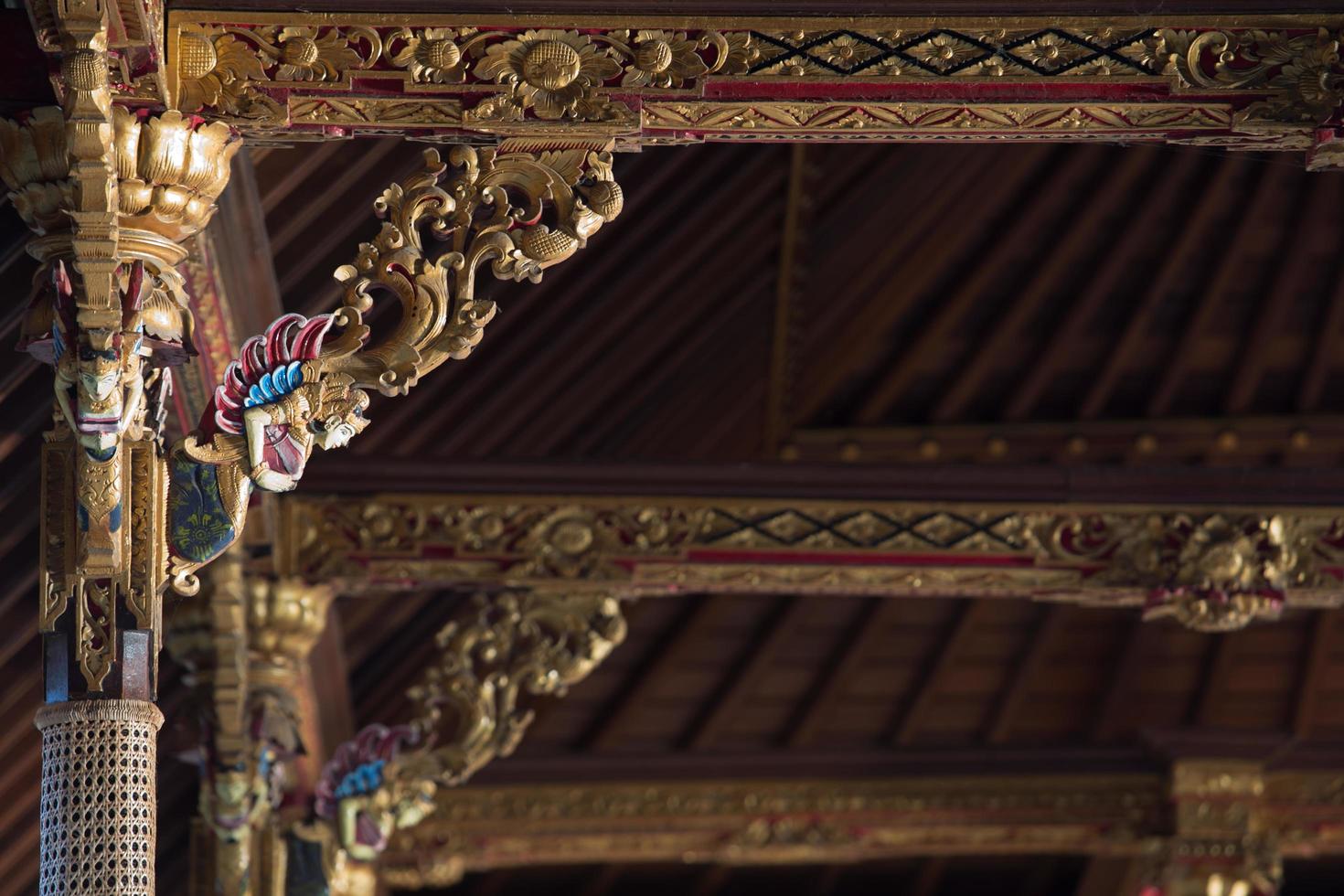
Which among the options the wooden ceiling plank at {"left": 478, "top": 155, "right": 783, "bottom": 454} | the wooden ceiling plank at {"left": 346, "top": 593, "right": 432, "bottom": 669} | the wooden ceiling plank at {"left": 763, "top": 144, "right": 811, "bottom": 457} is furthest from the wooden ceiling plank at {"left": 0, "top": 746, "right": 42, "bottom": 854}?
the wooden ceiling plank at {"left": 763, "top": 144, "right": 811, "bottom": 457}

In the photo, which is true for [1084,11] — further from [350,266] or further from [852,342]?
[852,342]

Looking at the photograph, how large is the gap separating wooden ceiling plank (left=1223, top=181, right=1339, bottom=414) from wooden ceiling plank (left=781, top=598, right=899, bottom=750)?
1.84 meters

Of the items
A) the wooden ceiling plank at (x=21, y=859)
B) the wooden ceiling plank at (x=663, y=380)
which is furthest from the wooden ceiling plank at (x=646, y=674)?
the wooden ceiling plank at (x=21, y=859)

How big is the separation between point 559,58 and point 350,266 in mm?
629

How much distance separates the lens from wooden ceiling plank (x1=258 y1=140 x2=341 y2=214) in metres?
7.25

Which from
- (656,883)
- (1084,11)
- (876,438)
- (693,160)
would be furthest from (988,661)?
(1084,11)

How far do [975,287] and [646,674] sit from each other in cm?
232

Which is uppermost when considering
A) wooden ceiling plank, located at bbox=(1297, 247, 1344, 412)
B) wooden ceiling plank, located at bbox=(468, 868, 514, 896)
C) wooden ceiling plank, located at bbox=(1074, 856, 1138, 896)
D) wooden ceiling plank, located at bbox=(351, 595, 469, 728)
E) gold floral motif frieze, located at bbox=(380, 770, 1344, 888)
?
wooden ceiling plank, located at bbox=(1297, 247, 1344, 412)

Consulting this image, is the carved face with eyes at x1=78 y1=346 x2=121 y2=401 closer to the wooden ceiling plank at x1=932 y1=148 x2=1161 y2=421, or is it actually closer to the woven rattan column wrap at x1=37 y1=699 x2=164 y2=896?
the woven rattan column wrap at x1=37 y1=699 x2=164 y2=896

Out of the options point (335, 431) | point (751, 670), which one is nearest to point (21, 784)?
point (335, 431)

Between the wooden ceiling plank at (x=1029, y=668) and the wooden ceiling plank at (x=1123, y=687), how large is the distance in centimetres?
31

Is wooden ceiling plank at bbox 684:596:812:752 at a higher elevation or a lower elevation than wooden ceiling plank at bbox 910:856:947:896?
higher

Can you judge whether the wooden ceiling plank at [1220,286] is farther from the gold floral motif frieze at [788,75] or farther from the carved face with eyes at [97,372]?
the carved face with eyes at [97,372]

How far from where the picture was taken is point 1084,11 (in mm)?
5641
